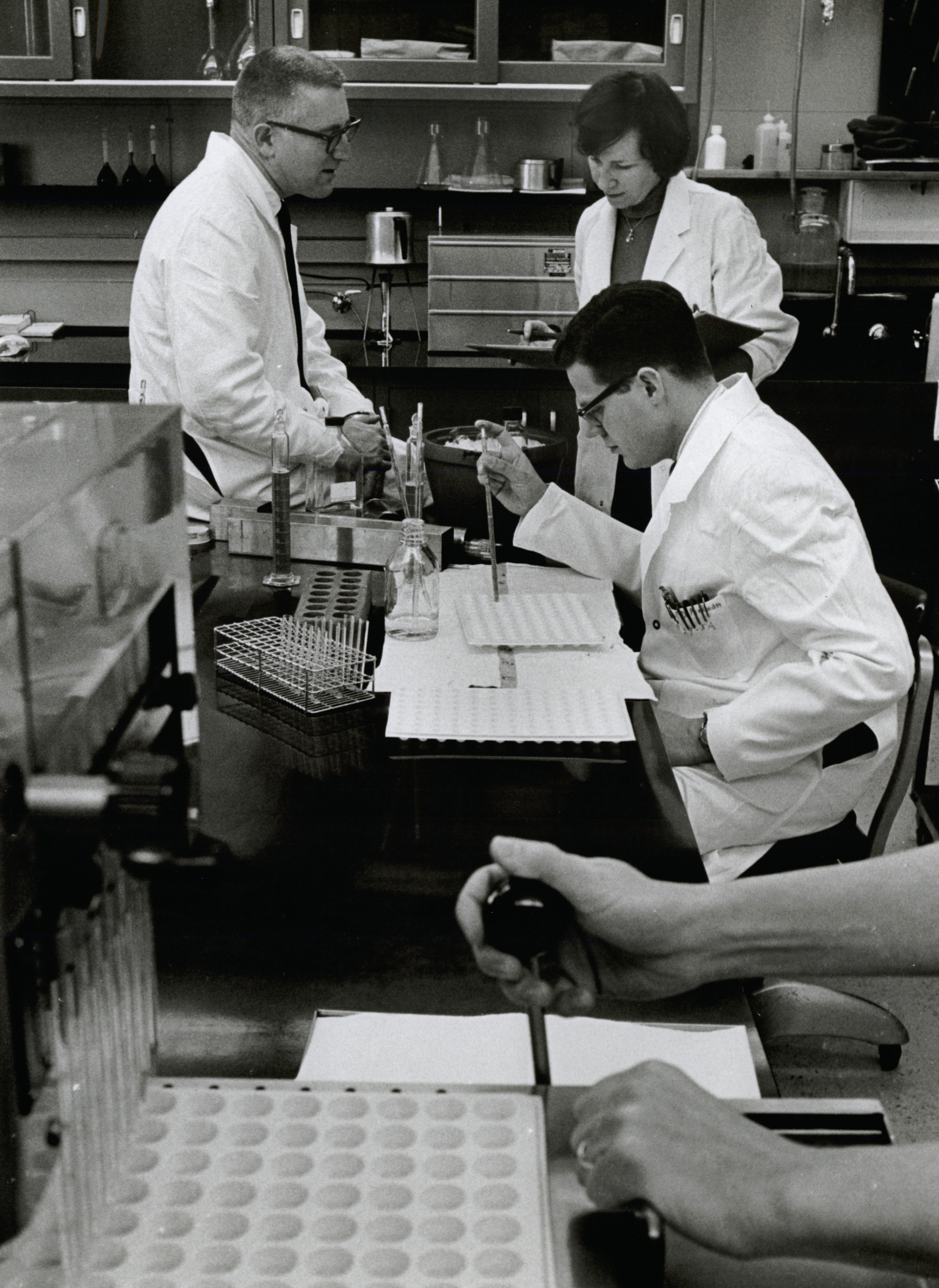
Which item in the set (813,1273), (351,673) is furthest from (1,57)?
(813,1273)

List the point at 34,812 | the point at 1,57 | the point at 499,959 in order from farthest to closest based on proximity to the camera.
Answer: the point at 1,57
the point at 499,959
the point at 34,812

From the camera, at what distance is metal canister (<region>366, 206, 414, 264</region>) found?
16.0 feet

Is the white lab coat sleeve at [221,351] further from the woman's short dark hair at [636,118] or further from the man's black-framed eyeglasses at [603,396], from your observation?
the woman's short dark hair at [636,118]

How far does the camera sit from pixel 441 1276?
0.70 meters

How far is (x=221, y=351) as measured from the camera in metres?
2.76

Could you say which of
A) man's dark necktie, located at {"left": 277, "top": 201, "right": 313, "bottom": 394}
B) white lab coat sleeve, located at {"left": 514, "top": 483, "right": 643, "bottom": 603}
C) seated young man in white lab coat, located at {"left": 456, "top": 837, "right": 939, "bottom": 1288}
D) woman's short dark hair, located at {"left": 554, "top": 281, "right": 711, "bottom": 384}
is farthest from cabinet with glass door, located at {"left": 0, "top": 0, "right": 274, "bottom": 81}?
seated young man in white lab coat, located at {"left": 456, "top": 837, "right": 939, "bottom": 1288}

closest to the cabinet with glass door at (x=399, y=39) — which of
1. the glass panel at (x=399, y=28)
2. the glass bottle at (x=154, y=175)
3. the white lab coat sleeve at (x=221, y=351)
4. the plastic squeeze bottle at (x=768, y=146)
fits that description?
the glass panel at (x=399, y=28)

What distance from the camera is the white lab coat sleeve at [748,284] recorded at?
347cm

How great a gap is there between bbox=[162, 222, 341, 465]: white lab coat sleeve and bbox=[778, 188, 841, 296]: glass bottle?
2693mm

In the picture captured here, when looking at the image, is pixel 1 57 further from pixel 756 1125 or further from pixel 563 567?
pixel 756 1125

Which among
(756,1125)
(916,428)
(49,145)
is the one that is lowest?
(916,428)

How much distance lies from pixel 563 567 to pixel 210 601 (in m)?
0.65

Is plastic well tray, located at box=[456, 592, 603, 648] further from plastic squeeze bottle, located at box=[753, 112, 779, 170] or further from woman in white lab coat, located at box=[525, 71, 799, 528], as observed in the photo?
plastic squeeze bottle, located at box=[753, 112, 779, 170]

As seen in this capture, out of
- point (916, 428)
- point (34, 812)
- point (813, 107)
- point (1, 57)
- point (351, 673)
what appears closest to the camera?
point (34, 812)
